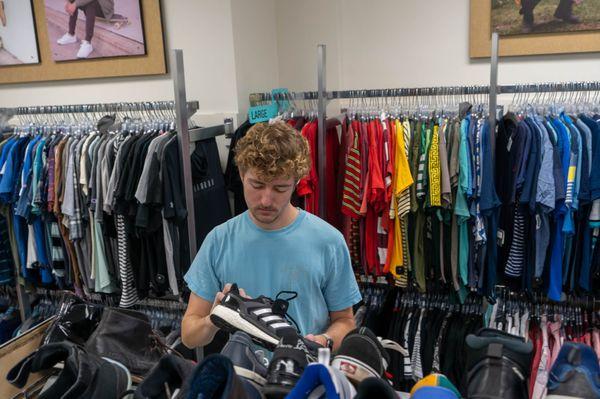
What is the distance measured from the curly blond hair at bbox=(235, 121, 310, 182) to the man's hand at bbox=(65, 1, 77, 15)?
2445mm

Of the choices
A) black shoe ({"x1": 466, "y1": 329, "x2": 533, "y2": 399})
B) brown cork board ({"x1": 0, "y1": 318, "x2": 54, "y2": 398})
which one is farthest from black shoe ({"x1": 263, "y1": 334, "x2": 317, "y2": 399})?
brown cork board ({"x1": 0, "y1": 318, "x2": 54, "y2": 398})

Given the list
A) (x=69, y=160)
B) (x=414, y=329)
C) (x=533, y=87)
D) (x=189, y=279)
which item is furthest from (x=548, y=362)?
(x=69, y=160)

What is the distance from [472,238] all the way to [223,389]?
196 centimetres

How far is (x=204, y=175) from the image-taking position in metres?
2.61

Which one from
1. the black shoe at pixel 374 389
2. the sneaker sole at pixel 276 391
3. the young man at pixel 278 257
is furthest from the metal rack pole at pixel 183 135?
the black shoe at pixel 374 389

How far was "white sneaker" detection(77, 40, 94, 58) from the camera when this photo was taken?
3172 millimetres

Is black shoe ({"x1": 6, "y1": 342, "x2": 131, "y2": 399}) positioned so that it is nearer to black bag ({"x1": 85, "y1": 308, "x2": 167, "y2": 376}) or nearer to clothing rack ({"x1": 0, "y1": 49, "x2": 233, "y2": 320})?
black bag ({"x1": 85, "y1": 308, "x2": 167, "y2": 376})

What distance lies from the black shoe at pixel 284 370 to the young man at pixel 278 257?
0.49m

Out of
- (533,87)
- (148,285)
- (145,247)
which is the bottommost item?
(148,285)

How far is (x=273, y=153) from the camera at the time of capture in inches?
49.2

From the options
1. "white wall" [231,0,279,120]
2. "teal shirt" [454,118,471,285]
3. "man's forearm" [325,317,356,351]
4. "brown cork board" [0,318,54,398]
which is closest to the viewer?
"brown cork board" [0,318,54,398]

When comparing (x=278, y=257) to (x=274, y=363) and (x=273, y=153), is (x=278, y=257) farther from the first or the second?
(x=274, y=363)

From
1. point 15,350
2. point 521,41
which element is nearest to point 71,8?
point 15,350

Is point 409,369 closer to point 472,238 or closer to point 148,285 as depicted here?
point 472,238
